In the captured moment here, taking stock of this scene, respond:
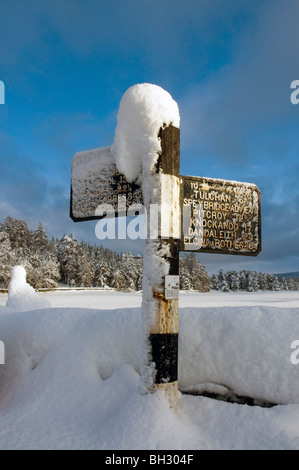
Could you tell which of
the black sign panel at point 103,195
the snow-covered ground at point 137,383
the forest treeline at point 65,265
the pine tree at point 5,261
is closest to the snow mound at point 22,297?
the snow-covered ground at point 137,383

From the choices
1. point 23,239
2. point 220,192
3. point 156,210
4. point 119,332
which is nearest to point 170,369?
point 119,332

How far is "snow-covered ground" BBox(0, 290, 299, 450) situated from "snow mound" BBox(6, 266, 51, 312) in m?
2.45

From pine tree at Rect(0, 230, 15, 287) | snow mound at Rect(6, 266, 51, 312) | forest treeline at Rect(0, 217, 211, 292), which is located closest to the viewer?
snow mound at Rect(6, 266, 51, 312)

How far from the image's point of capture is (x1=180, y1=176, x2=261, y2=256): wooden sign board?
11.1 feet

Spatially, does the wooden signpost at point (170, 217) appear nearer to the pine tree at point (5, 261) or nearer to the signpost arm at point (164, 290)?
the signpost arm at point (164, 290)

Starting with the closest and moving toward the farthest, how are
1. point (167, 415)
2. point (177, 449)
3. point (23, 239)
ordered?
point (177, 449) → point (167, 415) → point (23, 239)

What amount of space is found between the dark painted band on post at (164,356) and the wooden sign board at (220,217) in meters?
0.99

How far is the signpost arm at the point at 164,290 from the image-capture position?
3.07m

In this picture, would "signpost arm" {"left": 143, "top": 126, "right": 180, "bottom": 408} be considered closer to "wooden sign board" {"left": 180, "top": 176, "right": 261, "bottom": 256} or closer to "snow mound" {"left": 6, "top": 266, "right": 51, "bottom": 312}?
"wooden sign board" {"left": 180, "top": 176, "right": 261, "bottom": 256}

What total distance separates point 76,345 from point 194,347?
4.99 feet

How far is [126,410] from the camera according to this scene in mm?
2928

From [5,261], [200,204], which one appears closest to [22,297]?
[200,204]

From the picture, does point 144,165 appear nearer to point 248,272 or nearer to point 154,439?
point 154,439

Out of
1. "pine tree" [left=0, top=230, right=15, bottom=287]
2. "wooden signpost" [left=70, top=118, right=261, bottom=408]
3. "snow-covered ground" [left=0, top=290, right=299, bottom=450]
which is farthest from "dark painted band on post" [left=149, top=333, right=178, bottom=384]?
"pine tree" [left=0, top=230, right=15, bottom=287]
